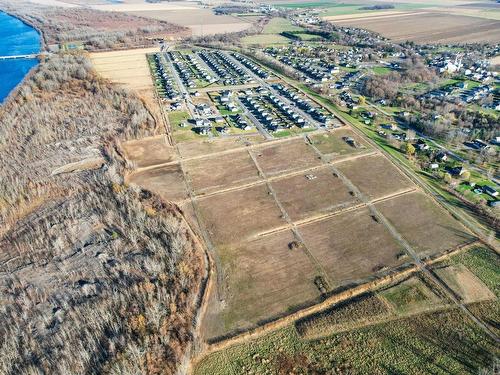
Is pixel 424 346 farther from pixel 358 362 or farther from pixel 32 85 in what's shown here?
pixel 32 85

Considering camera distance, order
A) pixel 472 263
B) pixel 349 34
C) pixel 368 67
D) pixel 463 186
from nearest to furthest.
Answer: pixel 472 263, pixel 463 186, pixel 368 67, pixel 349 34

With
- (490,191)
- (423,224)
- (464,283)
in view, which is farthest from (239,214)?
(490,191)

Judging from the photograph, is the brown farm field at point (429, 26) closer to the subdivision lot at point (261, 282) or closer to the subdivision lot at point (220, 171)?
the subdivision lot at point (220, 171)

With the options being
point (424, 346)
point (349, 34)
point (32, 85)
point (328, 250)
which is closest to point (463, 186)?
point (328, 250)

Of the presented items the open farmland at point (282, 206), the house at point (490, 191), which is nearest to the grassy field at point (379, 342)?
the open farmland at point (282, 206)

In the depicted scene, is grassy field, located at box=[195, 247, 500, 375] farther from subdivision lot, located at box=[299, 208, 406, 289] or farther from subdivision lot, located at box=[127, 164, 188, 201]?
subdivision lot, located at box=[127, 164, 188, 201]

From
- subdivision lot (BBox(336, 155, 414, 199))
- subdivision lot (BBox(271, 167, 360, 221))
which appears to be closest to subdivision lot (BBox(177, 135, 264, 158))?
subdivision lot (BBox(271, 167, 360, 221))
